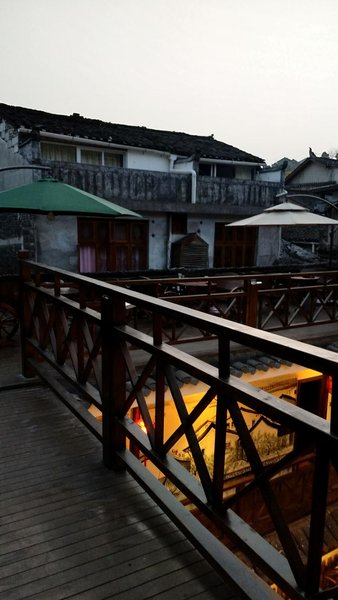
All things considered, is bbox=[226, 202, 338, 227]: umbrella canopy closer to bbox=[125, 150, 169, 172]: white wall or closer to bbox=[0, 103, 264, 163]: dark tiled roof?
bbox=[0, 103, 264, 163]: dark tiled roof

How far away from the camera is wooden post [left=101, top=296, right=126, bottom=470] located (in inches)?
103

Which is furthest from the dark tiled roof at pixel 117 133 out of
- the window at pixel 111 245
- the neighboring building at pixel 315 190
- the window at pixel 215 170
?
the neighboring building at pixel 315 190

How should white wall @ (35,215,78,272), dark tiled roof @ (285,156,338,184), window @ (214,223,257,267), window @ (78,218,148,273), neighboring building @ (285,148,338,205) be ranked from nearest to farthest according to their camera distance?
1. white wall @ (35,215,78,272)
2. window @ (78,218,148,273)
3. window @ (214,223,257,267)
4. neighboring building @ (285,148,338,205)
5. dark tiled roof @ (285,156,338,184)

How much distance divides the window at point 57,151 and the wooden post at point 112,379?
40.8ft

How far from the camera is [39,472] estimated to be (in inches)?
110

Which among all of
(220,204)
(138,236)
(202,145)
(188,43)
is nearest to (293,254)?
(220,204)

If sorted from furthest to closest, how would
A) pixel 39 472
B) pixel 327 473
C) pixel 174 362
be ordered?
pixel 39 472
pixel 174 362
pixel 327 473

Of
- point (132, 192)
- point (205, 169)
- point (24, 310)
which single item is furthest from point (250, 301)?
point (205, 169)

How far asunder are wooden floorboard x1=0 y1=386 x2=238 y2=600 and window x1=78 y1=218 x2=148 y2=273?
9.31m

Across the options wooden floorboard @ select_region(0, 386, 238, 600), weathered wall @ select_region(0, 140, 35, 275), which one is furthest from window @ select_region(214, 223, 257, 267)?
wooden floorboard @ select_region(0, 386, 238, 600)

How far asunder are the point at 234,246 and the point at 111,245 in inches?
190

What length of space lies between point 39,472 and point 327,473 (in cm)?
216

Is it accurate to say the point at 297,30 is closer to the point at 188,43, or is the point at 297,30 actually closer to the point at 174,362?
the point at 188,43

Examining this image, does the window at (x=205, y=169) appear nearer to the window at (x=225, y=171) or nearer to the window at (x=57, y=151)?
the window at (x=225, y=171)
